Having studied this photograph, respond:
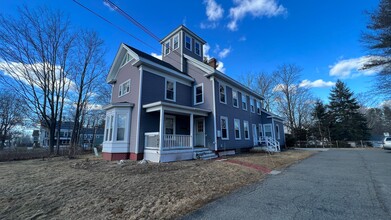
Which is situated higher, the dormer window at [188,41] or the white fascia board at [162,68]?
the dormer window at [188,41]

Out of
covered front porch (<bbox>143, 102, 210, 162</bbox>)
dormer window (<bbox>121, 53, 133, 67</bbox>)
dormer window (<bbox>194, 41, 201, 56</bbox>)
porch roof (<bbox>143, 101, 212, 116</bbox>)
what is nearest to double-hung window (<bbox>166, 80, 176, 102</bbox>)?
covered front porch (<bbox>143, 102, 210, 162</bbox>)

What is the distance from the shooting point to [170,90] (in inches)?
515

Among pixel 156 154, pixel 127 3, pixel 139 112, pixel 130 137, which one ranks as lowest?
pixel 156 154

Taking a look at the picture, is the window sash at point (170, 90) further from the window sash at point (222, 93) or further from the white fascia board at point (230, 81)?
the window sash at point (222, 93)

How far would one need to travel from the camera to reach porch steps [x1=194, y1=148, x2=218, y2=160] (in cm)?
1107

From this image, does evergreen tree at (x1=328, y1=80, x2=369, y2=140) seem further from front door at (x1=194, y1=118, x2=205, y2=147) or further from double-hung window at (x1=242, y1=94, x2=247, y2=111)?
front door at (x1=194, y1=118, x2=205, y2=147)

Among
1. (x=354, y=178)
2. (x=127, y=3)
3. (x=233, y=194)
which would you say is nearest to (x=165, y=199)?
(x=233, y=194)

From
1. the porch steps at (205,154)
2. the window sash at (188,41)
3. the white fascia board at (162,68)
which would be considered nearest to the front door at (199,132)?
the porch steps at (205,154)

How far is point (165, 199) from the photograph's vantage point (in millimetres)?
4375

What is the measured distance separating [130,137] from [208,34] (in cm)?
1078

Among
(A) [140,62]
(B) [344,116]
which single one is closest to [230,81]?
(A) [140,62]

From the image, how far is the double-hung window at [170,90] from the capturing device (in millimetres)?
12909

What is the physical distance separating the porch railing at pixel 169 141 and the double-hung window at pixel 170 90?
3.38 m

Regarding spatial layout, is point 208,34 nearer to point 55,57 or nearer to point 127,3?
point 127,3
